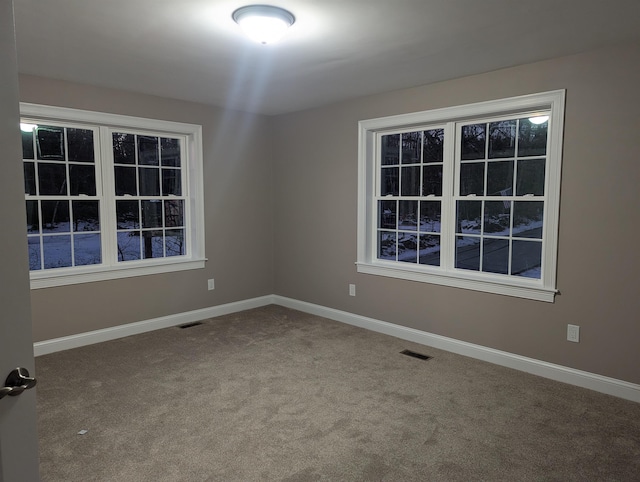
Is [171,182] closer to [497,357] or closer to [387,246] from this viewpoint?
[387,246]

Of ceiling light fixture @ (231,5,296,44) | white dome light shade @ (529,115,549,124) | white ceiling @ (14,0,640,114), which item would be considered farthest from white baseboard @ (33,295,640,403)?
ceiling light fixture @ (231,5,296,44)

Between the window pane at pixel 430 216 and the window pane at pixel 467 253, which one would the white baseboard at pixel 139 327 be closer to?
the window pane at pixel 430 216

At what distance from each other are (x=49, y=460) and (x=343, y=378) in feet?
6.52

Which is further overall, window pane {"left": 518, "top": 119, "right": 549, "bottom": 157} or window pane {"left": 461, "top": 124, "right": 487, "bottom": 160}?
window pane {"left": 461, "top": 124, "right": 487, "bottom": 160}

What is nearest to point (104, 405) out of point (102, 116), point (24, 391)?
point (24, 391)

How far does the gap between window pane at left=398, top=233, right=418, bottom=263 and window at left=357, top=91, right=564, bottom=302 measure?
0.03ft

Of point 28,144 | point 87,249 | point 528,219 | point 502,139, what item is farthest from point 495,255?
point 28,144

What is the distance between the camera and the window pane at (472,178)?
4035mm

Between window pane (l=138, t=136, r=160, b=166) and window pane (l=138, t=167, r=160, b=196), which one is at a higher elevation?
window pane (l=138, t=136, r=160, b=166)

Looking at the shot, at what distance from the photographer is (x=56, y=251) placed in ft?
13.9

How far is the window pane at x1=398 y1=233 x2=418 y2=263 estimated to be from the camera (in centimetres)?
461

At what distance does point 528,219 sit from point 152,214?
12.2ft

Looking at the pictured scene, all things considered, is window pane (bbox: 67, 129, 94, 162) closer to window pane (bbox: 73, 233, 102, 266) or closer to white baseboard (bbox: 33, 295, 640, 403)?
window pane (bbox: 73, 233, 102, 266)

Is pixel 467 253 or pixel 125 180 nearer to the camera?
pixel 467 253
